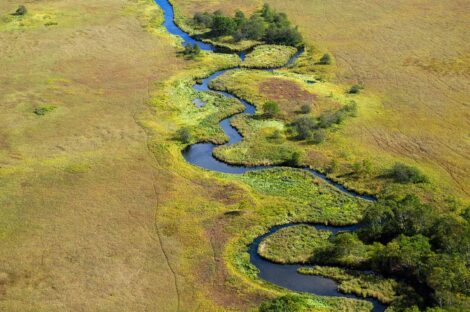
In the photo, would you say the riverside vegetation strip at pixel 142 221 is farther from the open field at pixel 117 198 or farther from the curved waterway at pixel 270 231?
the curved waterway at pixel 270 231

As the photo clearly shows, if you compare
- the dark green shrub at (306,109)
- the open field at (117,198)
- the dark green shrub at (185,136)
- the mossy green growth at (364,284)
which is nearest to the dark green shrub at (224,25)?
the open field at (117,198)

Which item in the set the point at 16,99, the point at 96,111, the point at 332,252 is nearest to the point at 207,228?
the point at 332,252

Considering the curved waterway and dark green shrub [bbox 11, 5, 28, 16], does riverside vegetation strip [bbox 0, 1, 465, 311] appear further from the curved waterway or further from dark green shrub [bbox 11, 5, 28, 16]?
dark green shrub [bbox 11, 5, 28, 16]

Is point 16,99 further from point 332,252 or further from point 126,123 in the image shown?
point 332,252

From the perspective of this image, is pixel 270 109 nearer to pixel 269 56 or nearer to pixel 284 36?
pixel 269 56

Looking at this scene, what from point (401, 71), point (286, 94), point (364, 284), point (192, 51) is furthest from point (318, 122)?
point (192, 51)

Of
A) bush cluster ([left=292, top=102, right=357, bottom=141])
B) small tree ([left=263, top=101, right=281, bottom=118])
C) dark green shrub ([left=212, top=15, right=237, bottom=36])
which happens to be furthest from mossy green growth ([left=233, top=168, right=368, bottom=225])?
dark green shrub ([left=212, top=15, right=237, bottom=36])
